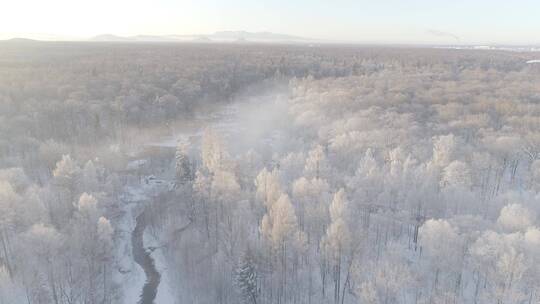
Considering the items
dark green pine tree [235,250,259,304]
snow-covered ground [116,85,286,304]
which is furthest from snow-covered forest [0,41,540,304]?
snow-covered ground [116,85,286,304]

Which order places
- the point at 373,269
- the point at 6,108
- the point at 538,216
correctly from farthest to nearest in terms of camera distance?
the point at 6,108 < the point at 538,216 < the point at 373,269

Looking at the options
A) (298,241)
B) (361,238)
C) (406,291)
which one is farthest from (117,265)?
(406,291)

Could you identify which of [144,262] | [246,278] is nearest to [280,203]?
[246,278]

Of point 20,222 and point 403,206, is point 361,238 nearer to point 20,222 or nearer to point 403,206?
point 403,206

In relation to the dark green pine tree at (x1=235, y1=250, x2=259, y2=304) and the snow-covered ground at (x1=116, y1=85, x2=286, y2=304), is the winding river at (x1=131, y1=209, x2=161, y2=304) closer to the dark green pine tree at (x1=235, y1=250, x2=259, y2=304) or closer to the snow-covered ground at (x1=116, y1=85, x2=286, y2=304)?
the snow-covered ground at (x1=116, y1=85, x2=286, y2=304)

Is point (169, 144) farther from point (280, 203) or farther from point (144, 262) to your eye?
point (280, 203)

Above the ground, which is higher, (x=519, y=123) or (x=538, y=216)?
(x=519, y=123)

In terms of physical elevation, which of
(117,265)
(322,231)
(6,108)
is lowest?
(117,265)
